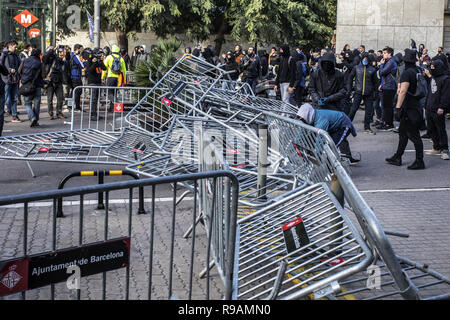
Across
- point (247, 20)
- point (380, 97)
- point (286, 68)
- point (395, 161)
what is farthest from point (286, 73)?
point (247, 20)

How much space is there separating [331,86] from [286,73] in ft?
22.5

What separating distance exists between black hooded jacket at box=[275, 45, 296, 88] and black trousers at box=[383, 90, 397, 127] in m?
2.81

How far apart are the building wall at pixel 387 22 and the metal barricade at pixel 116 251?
22658mm

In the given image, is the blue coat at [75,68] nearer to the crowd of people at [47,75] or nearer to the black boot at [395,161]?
the crowd of people at [47,75]

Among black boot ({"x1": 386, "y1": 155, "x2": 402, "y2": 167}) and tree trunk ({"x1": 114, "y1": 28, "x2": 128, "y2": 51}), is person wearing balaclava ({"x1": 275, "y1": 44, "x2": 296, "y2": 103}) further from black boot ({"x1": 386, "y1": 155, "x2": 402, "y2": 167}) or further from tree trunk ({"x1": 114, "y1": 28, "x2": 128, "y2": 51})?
tree trunk ({"x1": 114, "y1": 28, "x2": 128, "y2": 51})

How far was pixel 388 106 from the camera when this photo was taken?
16.1 metres

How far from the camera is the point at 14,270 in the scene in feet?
10.3

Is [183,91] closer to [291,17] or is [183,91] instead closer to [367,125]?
[367,125]

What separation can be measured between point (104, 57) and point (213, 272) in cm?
1564

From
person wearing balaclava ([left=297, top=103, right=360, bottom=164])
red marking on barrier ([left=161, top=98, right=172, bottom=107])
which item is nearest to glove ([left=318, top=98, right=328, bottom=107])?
person wearing balaclava ([left=297, top=103, right=360, bottom=164])

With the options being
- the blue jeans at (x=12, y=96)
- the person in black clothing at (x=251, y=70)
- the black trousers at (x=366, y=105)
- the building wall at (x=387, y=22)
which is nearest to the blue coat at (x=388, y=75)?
the black trousers at (x=366, y=105)

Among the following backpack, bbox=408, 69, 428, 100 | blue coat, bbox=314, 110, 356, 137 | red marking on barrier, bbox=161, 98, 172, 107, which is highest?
backpack, bbox=408, 69, 428, 100

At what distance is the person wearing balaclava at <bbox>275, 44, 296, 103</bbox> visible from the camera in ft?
58.9
